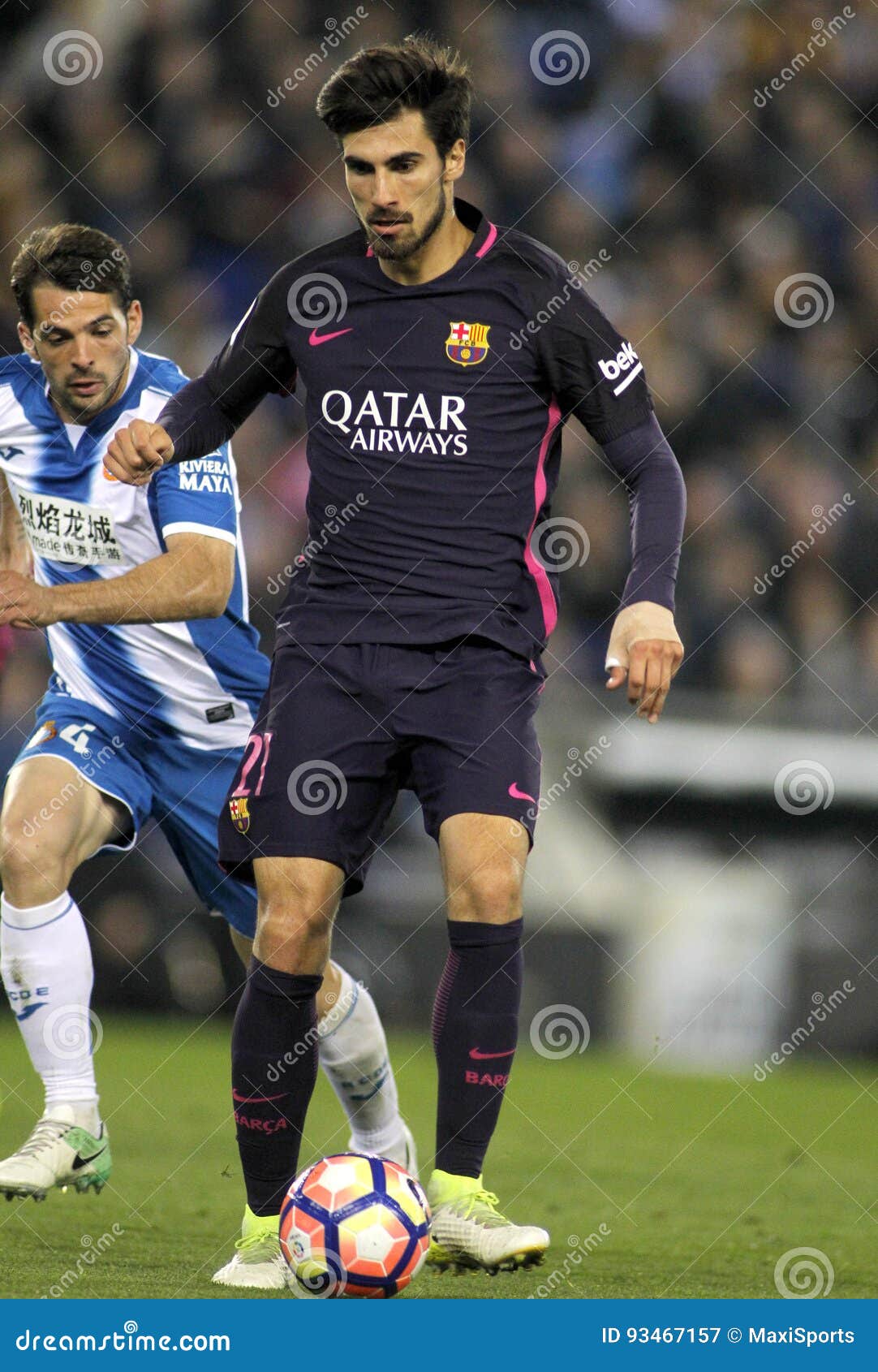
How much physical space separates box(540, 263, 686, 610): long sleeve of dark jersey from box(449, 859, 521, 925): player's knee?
0.69 metres

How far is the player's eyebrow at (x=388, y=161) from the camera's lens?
377cm

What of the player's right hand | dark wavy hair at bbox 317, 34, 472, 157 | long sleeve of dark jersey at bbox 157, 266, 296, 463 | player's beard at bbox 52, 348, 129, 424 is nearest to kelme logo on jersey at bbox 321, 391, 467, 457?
long sleeve of dark jersey at bbox 157, 266, 296, 463

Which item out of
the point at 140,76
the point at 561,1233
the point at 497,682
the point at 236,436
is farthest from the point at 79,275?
the point at 140,76

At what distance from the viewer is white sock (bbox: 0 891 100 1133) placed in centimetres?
453

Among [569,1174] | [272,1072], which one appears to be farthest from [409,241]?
[569,1174]

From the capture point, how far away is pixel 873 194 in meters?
11.2

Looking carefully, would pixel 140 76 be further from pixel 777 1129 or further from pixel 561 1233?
pixel 561 1233

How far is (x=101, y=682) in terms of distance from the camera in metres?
4.85

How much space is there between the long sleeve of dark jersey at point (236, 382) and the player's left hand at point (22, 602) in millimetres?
405

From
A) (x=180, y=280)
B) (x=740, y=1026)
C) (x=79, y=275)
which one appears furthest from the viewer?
(x=180, y=280)

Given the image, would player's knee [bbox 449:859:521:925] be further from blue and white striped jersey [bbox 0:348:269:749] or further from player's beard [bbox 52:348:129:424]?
player's beard [bbox 52:348:129:424]

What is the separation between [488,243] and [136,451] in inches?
33.8

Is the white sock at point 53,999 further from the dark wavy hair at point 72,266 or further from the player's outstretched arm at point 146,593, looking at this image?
the dark wavy hair at point 72,266

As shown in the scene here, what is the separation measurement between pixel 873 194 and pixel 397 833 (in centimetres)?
510
